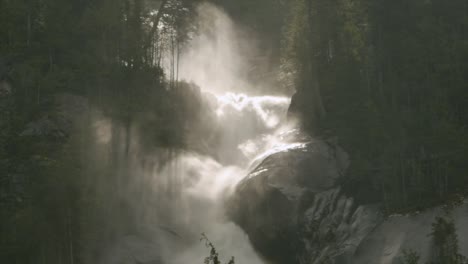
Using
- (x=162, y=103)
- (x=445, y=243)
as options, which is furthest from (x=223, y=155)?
(x=445, y=243)

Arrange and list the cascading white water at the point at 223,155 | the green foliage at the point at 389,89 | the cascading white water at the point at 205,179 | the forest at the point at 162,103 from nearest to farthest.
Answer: the forest at the point at 162,103 → the green foliage at the point at 389,89 → the cascading white water at the point at 205,179 → the cascading white water at the point at 223,155

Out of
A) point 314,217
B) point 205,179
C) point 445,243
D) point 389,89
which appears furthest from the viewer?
point 389,89

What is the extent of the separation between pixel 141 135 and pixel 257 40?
30.7 meters

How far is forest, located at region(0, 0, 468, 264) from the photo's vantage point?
2528 centimetres

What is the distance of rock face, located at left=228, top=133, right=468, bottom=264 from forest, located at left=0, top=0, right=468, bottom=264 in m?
0.91

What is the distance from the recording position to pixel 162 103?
1481 inches

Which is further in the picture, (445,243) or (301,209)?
(301,209)

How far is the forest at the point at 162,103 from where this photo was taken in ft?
82.9

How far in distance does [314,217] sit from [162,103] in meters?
14.2

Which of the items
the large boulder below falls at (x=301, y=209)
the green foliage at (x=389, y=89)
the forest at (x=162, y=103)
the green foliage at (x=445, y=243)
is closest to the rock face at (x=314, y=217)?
the large boulder below falls at (x=301, y=209)

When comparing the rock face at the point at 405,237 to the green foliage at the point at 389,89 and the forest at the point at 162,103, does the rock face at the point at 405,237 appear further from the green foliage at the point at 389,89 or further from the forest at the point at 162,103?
the green foliage at the point at 389,89

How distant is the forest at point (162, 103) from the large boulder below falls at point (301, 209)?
1.03 metres

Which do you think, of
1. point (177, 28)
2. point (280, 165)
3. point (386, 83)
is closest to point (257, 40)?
point (177, 28)

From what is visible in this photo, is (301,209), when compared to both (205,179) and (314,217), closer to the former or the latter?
(314,217)
